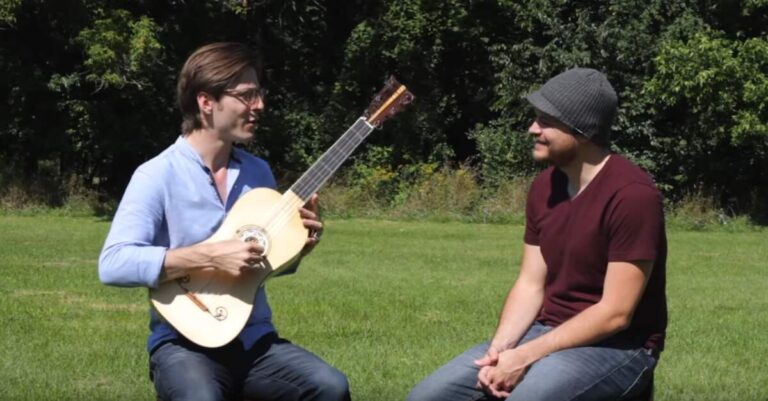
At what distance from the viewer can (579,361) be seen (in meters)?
4.39

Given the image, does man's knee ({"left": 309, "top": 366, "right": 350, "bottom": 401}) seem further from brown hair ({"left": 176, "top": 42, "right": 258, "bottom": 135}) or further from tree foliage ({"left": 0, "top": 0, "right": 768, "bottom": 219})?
tree foliage ({"left": 0, "top": 0, "right": 768, "bottom": 219})

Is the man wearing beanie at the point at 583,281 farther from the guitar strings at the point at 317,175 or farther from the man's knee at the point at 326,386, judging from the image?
the guitar strings at the point at 317,175

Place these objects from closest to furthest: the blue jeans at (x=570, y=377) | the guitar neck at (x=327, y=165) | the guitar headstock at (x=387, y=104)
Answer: the blue jeans at (x=570, y=377), the guitar neck at (x=327, y=165), the guitar headstock at (x=387, y=104)

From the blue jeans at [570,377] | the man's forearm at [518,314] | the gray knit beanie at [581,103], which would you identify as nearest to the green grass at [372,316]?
the man's forearm at [518,314]

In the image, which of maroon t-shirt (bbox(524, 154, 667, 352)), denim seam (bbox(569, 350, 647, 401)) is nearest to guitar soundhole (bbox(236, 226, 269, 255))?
maroon t-shirt (bbox(524, 154, 667, 352))

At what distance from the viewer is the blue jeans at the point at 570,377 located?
430 cm

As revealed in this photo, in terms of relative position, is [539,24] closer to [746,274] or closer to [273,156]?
[273,156]

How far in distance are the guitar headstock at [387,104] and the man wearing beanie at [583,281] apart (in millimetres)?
502

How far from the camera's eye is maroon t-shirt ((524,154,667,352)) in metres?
4.40

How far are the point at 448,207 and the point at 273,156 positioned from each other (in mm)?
6717

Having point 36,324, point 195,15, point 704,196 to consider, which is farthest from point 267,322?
point 195,15

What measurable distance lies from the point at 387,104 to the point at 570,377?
1.25 metres

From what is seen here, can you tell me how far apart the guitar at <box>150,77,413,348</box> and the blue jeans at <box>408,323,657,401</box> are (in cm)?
68

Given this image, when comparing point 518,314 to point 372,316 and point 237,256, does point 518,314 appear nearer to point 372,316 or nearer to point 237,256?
point 237,256
